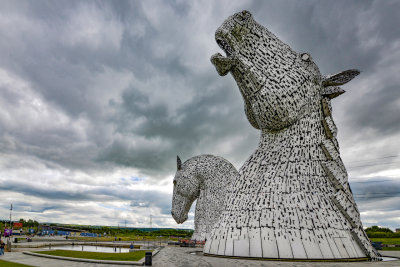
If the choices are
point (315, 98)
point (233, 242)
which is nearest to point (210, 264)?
point (233, 242)

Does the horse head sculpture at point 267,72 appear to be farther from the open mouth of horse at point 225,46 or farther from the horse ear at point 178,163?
the horse ear at point 178,163

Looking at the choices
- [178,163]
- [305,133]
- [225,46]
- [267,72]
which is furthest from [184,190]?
[267,72]

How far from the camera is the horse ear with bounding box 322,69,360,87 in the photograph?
36.9 ft

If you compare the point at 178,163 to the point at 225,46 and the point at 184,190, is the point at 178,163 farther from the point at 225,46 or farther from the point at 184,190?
the point at 225,46

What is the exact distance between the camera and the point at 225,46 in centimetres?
1112

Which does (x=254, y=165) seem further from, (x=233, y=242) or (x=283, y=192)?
(x=233, y=242)

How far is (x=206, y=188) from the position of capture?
19.5m

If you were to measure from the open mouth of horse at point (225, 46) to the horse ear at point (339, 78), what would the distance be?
381 centimetres

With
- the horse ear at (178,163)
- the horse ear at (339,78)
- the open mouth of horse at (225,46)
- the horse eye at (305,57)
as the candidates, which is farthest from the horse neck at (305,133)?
the horse ear at (178,163)

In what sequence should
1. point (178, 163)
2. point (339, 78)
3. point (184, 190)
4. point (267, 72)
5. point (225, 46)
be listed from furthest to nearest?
point (178, 163), point (184, 190), point (339, 78), point (225, 46), point (267, 72)

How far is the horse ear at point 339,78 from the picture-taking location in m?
11.2

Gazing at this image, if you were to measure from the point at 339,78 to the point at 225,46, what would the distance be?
4.58 metres

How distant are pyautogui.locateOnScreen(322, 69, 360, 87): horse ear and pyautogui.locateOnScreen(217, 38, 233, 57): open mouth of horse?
150 inches

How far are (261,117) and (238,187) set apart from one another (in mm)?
2695
